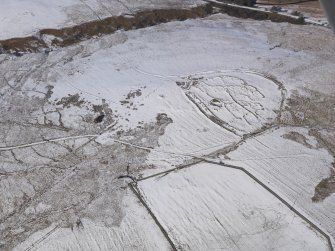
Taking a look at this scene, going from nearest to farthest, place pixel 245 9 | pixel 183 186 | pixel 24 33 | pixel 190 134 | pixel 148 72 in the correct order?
1. pixel 183 186
2. pixel 190 134
3. pixel 148 72
4. pixel 24 33
5. pixel 245 9

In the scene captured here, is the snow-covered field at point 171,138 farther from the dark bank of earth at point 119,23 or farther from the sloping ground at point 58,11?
the dark bank of earth at point 119,23

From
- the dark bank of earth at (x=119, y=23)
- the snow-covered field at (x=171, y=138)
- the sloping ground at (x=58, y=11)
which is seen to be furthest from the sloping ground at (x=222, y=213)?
the sloping ground at (x=58, y=11)

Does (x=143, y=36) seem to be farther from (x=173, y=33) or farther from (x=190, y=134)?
(x=190, y=134)

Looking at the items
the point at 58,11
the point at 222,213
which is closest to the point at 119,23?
the point at 58,11

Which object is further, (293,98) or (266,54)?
(266,54)

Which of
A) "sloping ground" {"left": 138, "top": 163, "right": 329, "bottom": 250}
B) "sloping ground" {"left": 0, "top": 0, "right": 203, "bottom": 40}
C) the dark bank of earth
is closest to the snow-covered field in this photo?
"sloping ground" {"left": 138, "top": 163, "right": 329, "bottom": 250}

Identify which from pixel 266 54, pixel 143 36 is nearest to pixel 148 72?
pixel 143 36

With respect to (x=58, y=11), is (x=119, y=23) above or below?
below

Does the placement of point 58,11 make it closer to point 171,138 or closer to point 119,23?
point 119,23

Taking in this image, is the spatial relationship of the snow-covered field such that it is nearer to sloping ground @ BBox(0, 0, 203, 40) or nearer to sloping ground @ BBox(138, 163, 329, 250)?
sloping ground @ BBox(138, 163, 329, 250)
